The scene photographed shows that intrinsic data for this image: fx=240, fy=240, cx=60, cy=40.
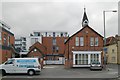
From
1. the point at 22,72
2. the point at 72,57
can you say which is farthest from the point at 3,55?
the point at 22,72

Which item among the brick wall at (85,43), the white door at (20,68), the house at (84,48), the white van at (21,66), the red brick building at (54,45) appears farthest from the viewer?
the red brick building at (54,45)

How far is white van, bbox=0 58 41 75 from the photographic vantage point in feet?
95.3

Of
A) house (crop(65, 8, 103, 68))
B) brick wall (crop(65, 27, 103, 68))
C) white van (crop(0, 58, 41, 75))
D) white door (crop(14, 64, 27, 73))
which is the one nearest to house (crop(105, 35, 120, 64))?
brick wall (crop(65, 27, 103, 68))

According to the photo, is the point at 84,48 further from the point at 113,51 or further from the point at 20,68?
the point at 113,51

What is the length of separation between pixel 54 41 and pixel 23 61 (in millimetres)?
59682

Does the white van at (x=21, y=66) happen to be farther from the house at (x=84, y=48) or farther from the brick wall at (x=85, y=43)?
the brick wall at (x=85, y=43)

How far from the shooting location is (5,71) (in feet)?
95.5

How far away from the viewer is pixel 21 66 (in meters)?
29.3

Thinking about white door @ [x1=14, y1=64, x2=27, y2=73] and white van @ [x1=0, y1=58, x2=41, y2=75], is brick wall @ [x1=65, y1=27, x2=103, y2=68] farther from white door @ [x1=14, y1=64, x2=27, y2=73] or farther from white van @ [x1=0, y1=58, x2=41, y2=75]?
white door @ [x1=14, y1=64, x2=27, y2=73]

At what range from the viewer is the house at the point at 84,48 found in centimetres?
4359

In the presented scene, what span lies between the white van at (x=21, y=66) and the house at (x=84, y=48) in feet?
48.4

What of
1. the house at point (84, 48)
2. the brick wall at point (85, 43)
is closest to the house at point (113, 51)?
the brick wall at point (85, 43)

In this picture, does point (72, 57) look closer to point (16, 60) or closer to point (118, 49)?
point (16, 60)

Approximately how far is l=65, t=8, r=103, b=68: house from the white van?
1475 cm
